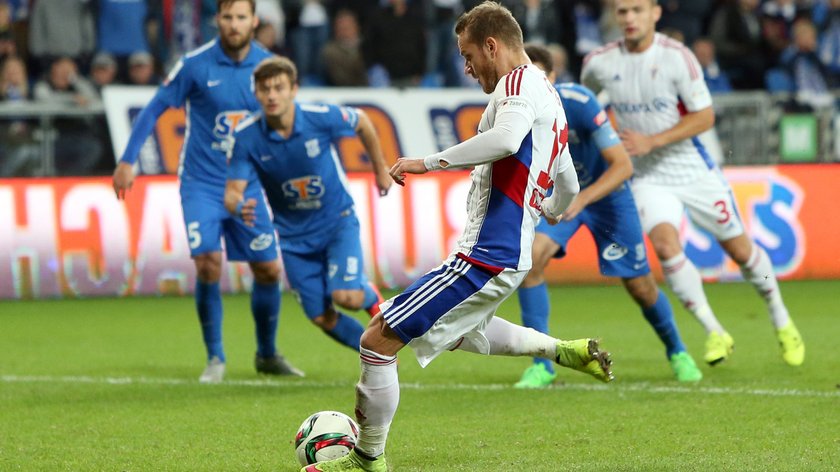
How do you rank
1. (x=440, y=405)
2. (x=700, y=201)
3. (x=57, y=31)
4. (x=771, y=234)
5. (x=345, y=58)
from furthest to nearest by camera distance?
(x=345, y=58) → (x=57, y=31) → (x=771, y=234) → (x=700, y=201) → (x=440, y=405)

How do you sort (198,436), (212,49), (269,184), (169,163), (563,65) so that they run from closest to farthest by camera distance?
(198,436)
(269,184)
(212,49)
(169,163)
(563,65)

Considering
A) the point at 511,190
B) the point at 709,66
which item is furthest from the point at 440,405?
the point at 709,66

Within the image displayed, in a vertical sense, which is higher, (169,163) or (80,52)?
(80,52)

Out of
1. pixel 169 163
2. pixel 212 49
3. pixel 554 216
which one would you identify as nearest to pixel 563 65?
pixel 169 163

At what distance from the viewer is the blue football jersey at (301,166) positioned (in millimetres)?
8242

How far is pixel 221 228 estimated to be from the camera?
8898mm

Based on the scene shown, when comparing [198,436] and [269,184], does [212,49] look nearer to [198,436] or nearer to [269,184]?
[269,184]

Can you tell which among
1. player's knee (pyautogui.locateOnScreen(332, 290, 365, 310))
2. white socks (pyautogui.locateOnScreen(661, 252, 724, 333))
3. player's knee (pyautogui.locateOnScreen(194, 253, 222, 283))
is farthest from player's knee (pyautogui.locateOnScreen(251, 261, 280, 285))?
white socks (pyautogui.locateOnScreen(661, 252, 724, 333))

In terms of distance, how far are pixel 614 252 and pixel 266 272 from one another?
2231mm

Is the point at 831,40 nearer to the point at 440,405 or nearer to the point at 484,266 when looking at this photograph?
the point at 440,405

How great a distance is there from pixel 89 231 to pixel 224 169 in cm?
481

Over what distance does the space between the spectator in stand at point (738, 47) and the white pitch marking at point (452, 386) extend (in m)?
10.9

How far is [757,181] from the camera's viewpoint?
1389cm

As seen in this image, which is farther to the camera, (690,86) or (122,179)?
(690,86)
